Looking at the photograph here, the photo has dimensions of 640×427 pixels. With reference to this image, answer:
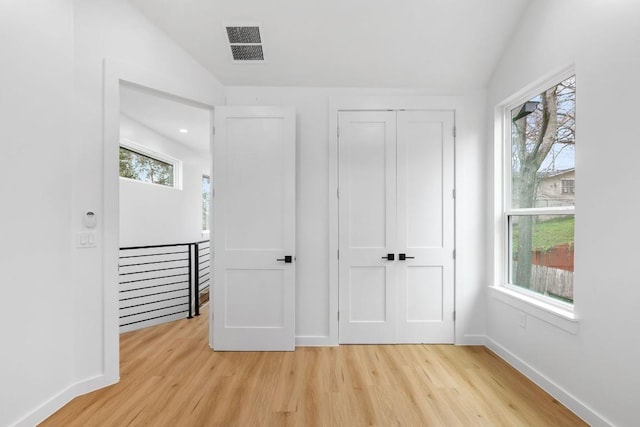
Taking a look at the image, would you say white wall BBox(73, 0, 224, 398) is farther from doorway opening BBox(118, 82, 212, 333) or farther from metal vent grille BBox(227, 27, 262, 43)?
doorway opening BBox(118, 82, 212, 333)

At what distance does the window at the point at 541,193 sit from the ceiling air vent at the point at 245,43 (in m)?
2.38

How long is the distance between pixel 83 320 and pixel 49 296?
1.03 ft

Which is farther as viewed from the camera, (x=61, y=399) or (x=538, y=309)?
(x=538, y=309)

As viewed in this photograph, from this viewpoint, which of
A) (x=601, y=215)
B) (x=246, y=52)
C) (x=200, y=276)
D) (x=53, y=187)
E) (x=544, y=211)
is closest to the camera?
(x=601, y=215)

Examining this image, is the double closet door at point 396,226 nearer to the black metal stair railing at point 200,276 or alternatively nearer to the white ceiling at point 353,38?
the white ceiling at point 353,38

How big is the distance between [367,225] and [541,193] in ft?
4.79

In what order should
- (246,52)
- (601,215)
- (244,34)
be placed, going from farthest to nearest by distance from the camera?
(246,52) → (244,34) → (601,215)

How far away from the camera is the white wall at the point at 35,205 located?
1709 millimetres

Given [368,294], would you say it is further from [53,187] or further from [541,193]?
[53,187]

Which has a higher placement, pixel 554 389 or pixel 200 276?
pixel 200 276

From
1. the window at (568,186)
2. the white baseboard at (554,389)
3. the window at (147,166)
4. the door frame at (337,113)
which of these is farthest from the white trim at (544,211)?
the window at (147,166)

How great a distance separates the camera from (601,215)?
179 centimetres

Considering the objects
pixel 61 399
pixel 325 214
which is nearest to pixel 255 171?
pixel 325 214

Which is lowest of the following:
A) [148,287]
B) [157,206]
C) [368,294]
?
[148,287]
